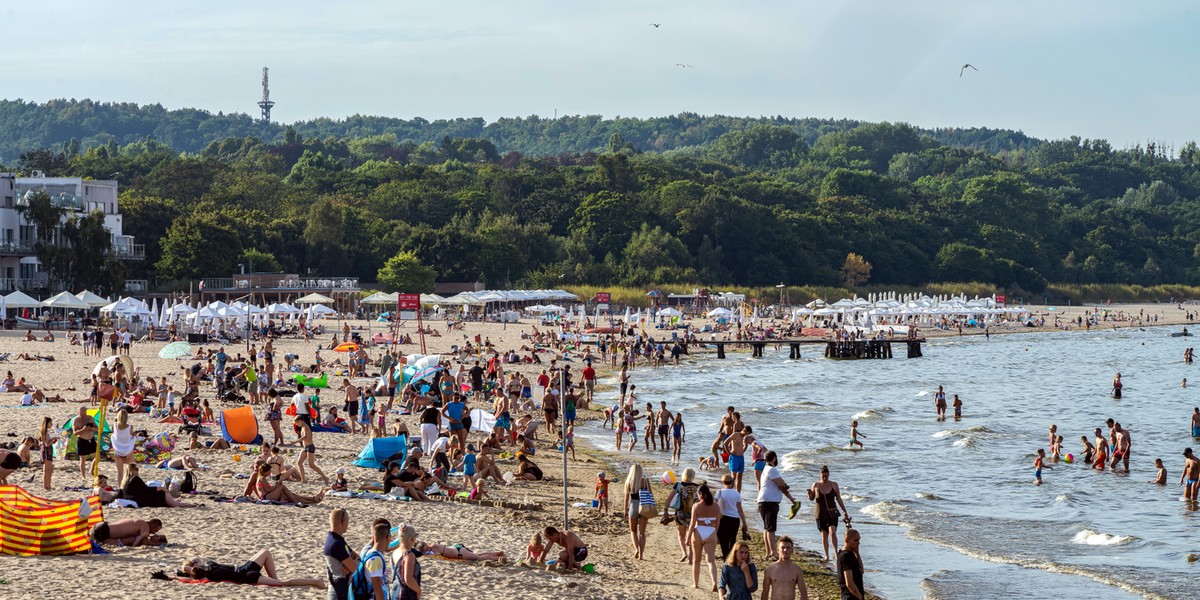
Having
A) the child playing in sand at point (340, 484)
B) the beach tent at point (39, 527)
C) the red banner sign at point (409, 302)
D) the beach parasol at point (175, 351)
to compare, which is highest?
the red banner sign at point (409, 302)

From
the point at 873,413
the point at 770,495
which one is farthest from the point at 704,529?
the point at 873,413

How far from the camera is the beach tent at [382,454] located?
16.8m

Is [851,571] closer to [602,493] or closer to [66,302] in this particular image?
[602,493]

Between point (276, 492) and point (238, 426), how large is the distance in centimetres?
405

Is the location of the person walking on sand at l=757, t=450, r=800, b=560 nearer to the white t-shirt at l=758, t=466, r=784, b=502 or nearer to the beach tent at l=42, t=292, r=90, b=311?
the white t-shirt at l=758, t=466, r=784, b=502

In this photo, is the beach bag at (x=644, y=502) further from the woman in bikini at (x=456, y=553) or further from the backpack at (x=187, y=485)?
the backpack at (x=187, y=485)

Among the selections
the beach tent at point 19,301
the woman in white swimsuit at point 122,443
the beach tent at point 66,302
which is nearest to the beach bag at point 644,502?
the woman in white swimsuit at point 122,443

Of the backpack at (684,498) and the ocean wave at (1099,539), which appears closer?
the backpack at (684,498)

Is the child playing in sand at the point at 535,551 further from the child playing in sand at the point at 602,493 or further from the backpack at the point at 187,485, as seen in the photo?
the backpack at the point at 187,485

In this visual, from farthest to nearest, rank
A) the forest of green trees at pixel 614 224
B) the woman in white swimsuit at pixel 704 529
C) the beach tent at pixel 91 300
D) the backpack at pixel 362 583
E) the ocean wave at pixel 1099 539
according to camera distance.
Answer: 1. the forest of green trees at pixel 614 224
2. the beach tent at pixel 91 300
3. the ocean wave at pixel 1099 539
4. the woman in white swimsuit at pixel 704 529
5. the backpack at pixel 362 583

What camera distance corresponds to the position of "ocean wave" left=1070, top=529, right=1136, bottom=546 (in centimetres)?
1566

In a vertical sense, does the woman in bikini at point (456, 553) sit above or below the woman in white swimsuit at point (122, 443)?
below

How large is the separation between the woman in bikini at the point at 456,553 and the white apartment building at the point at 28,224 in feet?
166

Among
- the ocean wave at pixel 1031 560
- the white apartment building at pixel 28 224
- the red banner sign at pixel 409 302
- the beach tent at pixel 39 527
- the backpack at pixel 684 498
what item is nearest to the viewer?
the beach tent at pixel 39 527
